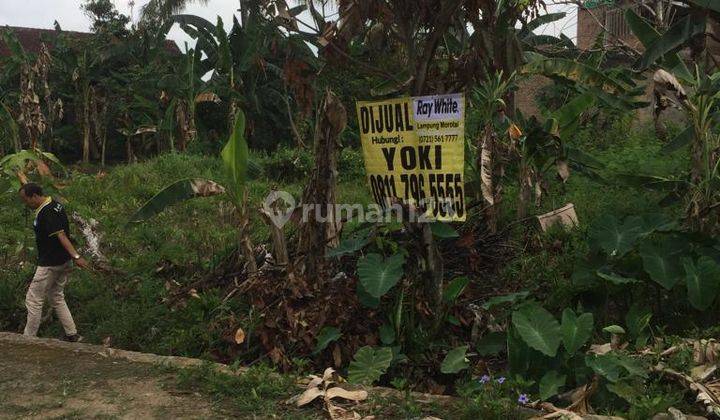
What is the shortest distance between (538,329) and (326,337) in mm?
1585

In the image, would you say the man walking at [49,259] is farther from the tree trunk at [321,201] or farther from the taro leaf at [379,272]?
the taro leaf at [379,272]

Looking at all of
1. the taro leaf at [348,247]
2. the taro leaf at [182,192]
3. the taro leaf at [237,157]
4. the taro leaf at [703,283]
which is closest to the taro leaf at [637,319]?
the taro leaf at [703,283]

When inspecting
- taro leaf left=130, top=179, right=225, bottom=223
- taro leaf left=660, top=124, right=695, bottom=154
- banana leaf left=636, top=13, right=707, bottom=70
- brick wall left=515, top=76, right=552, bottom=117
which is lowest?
taro leaf left=130, top=179, right=225, bottom=223

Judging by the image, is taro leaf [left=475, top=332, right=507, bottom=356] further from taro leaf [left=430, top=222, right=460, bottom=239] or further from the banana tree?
the banana tree

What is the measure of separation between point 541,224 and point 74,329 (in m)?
4.63

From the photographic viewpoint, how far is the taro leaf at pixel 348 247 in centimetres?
556

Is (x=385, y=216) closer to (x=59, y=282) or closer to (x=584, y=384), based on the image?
(x=584, y=384)

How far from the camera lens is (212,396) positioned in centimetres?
438

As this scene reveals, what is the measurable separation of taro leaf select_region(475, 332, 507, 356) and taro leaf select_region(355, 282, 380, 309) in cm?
83

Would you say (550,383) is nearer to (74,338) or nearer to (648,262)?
(648,262)

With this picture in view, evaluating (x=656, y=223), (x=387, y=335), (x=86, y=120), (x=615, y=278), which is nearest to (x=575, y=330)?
(x=615, y=278)

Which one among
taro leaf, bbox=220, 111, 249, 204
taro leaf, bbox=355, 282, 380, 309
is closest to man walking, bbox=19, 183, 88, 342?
taro leaf, bbox=220, 111, 249, 204

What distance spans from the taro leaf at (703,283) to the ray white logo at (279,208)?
10.4 ft

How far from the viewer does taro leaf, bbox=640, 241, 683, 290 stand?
5.03 m
